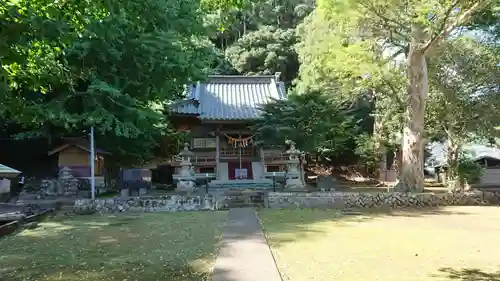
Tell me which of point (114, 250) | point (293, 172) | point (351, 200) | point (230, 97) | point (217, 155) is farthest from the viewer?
point (230, 97)

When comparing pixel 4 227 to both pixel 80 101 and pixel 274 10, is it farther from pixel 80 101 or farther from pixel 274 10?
pixel 274 10

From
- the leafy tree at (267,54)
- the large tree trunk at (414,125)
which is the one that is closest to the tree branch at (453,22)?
the large tree trunk at (414,125)

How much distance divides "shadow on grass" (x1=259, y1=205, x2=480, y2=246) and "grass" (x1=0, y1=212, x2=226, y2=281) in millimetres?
1300

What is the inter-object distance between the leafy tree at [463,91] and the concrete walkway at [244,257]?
10899 mm

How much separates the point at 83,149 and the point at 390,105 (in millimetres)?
14319

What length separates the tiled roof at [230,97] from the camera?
2144 centimetres

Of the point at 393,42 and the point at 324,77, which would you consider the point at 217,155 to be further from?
the point at 393,42

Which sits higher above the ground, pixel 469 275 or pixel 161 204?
pixel 161 204

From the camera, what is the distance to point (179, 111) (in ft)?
68.2

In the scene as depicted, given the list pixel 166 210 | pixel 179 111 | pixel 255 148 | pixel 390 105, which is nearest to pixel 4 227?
pixel 166 210

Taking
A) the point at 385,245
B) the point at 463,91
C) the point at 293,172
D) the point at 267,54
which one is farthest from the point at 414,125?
the point at 267,54

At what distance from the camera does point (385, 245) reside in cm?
757

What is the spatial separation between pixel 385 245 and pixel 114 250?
4.87 meters

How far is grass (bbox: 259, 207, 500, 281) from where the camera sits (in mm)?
5645
